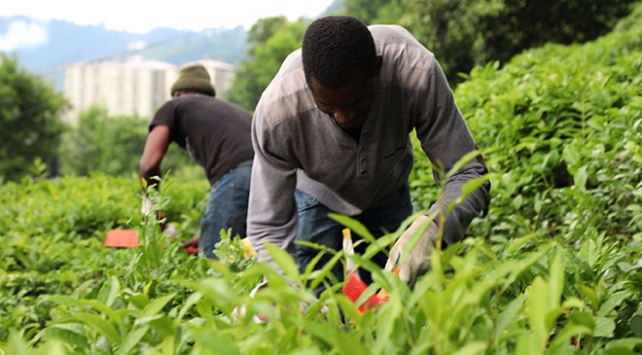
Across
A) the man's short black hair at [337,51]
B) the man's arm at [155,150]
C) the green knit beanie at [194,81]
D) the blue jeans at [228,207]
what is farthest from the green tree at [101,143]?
the man's short black hair at [337,51]

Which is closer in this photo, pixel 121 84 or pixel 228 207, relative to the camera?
pixel 228 207

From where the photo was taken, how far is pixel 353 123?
263 cm

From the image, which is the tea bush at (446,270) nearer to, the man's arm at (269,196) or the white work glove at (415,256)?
the white work glove at (415,256)

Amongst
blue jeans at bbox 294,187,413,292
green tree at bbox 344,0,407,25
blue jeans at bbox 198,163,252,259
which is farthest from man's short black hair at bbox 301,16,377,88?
green tree at bbox 344,0,407,25

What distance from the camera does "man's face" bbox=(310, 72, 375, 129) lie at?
7.58 feet

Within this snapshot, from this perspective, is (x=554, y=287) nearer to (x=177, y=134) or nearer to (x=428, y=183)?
(x=428, y=183)

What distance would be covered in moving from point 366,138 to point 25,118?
44.2 m

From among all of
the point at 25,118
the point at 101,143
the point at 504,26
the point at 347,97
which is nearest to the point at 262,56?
the point at 101,143

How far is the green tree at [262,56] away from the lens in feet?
216

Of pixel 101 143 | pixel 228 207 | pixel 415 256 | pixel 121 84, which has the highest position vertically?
pixel 415 256

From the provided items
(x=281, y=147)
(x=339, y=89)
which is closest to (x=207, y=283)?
(x=339, y=89)

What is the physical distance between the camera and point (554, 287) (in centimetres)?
110

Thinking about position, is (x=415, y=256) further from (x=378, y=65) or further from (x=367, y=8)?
(x=367, y=8)

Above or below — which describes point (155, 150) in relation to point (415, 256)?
below
